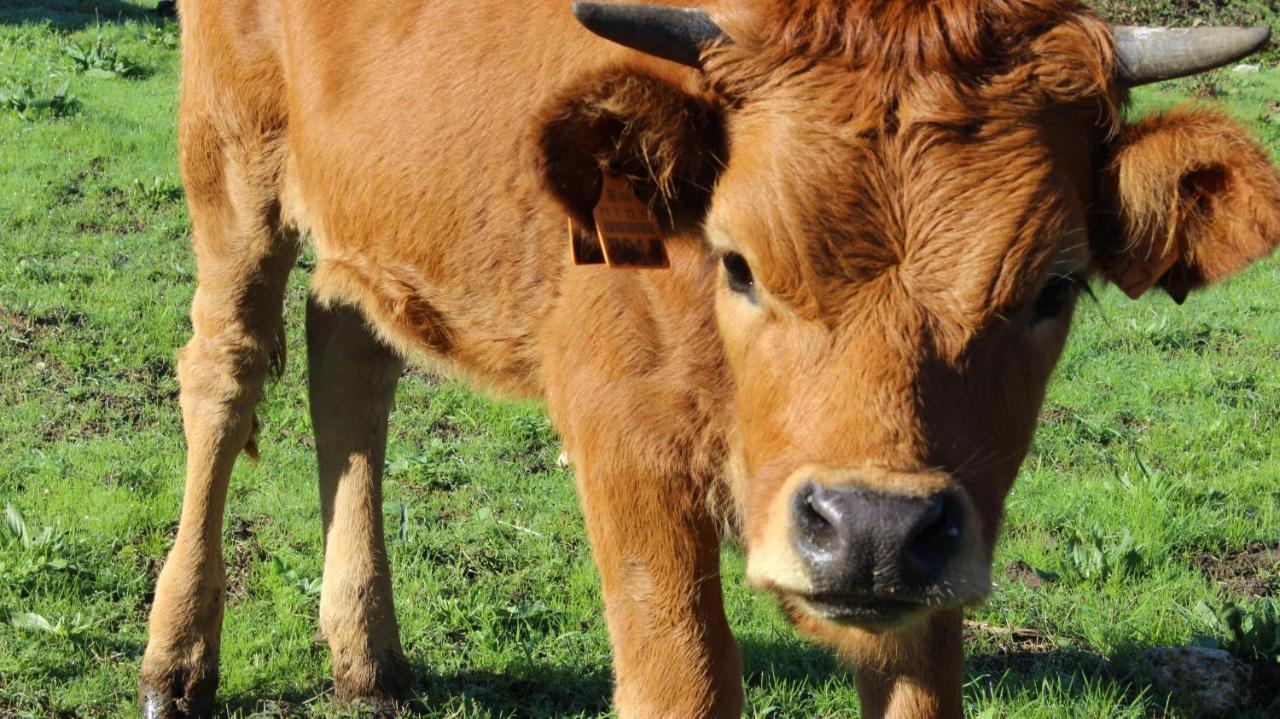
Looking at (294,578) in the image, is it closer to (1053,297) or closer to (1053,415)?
(1053,297)

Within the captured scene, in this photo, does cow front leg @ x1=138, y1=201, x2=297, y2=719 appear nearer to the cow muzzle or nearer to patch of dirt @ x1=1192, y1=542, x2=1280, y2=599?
the cow muzzle

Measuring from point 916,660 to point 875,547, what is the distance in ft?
3.57

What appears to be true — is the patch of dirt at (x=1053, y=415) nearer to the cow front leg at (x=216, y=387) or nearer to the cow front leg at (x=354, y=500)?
the cow front leg at (x=354, y=500)

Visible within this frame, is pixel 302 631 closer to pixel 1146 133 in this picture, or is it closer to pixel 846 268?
pixel 846 268

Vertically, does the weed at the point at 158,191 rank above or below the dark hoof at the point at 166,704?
below

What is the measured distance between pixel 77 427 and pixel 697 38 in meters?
4.19

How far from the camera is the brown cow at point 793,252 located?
2742mm

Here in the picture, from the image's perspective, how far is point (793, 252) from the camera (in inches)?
112

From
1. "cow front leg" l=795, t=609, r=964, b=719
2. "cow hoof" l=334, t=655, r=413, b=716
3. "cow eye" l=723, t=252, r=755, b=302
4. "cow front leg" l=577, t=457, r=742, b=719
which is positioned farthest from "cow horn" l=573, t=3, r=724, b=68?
"cow hoof" l=334, t=655, r=413, b=716

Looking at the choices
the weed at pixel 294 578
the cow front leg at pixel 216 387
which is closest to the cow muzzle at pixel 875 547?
the cow front leg at pixel 216 387

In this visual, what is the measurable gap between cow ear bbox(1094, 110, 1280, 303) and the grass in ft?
1.12

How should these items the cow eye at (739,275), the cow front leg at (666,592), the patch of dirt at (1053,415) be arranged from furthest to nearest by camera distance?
the patch of dirt at (1053,415) < the cow front leg at (666,592) < the cow eye at (739,275)

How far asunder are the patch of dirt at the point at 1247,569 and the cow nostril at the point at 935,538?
2903 mm

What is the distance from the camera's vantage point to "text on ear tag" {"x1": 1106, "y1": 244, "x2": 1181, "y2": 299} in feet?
10.5
